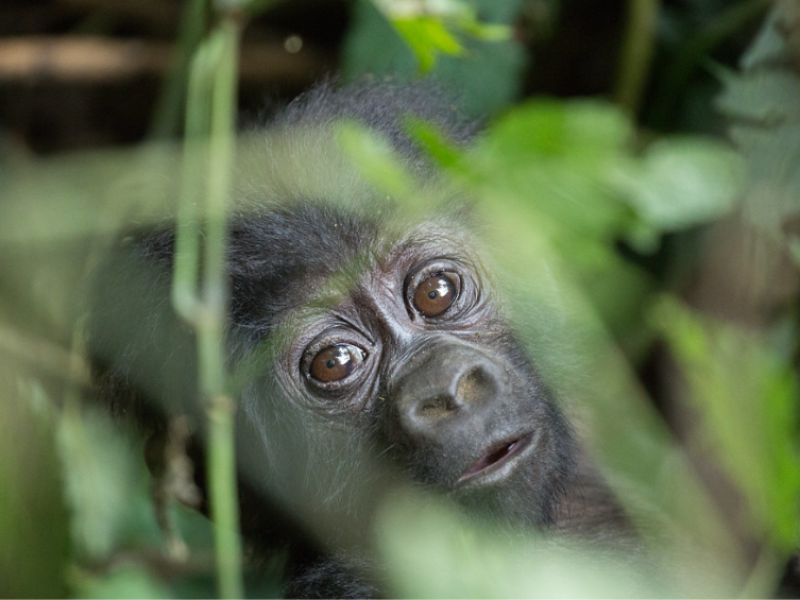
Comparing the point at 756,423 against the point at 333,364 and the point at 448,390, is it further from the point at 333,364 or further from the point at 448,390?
the point at 333,364

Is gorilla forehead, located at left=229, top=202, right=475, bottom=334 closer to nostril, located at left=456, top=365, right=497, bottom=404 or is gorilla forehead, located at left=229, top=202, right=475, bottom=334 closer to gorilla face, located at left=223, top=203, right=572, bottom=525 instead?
gorilla face, located at left=223, top=203, right=572, bottom=525

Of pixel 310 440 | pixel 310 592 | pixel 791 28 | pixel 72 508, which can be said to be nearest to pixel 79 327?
pixel 72 508

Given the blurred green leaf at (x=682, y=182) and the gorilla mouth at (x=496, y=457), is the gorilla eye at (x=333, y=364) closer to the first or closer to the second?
the gorilla mouth at (x=496, y=457)

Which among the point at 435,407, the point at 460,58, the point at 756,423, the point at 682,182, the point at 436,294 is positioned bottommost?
the point at 756,423

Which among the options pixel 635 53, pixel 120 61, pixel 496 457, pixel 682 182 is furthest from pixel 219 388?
pixel 120 61

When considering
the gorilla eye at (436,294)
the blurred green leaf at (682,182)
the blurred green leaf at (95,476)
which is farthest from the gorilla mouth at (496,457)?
the blurred green leaf at (95,476)

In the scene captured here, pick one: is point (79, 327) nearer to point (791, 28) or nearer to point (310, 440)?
point (310, 440)

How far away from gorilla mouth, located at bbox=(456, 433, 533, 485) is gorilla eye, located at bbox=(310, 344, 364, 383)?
0.40 metres

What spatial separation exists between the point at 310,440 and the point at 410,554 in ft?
3.43

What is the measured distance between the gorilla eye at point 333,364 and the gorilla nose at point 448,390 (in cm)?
22

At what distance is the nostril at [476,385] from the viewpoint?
1.93 m

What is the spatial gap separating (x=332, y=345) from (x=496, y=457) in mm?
486

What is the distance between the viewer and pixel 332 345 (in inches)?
86.3

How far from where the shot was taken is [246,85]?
13.3ft
